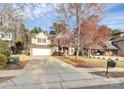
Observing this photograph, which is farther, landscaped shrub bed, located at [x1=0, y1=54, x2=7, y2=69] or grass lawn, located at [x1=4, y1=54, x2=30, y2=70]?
grass lawn, located at [x1=4, y1=54, x2=30, y2=70]

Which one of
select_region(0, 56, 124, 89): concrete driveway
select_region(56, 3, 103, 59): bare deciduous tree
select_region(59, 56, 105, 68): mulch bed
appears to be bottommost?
select_region(0, 56, 124, 89): concrete driveway

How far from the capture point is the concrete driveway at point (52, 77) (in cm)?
952

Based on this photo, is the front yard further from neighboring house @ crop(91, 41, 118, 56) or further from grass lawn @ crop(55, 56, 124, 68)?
neighboring house @ crop(91, 41, 118, 56)

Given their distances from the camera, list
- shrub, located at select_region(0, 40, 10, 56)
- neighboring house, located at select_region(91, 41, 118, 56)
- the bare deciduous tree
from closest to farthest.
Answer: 1. shrub, located at select_region(0, 40, 10, 56)
2. the bare deciduous tree
3. neighboring house, located at select_region(91, 41, 118, 56)

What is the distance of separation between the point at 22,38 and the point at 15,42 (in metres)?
0.75

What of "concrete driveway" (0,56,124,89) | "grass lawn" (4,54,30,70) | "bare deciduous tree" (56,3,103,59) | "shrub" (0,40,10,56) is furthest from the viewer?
"bare deciduous tree" (56,3,103,59)

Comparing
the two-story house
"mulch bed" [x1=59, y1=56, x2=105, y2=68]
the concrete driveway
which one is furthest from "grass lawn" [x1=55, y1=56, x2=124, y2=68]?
the two-story house

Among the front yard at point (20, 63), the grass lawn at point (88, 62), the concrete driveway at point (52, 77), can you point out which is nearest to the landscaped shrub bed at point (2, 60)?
the front yard at point (20, 63)

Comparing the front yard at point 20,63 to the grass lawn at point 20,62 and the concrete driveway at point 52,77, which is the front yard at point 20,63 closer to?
the grass lawn at point 20,62

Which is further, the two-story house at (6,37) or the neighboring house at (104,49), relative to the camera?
the neighboring house at (104,49)

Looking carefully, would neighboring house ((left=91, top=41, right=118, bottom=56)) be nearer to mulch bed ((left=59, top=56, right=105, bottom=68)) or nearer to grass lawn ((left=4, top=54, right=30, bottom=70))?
mulch bed ((left=59, top=56, right=105, bottom=68))

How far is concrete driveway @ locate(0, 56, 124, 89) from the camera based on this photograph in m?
9.52

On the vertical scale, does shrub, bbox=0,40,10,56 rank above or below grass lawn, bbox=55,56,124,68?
above

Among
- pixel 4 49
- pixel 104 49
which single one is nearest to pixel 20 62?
pixel 4 49
